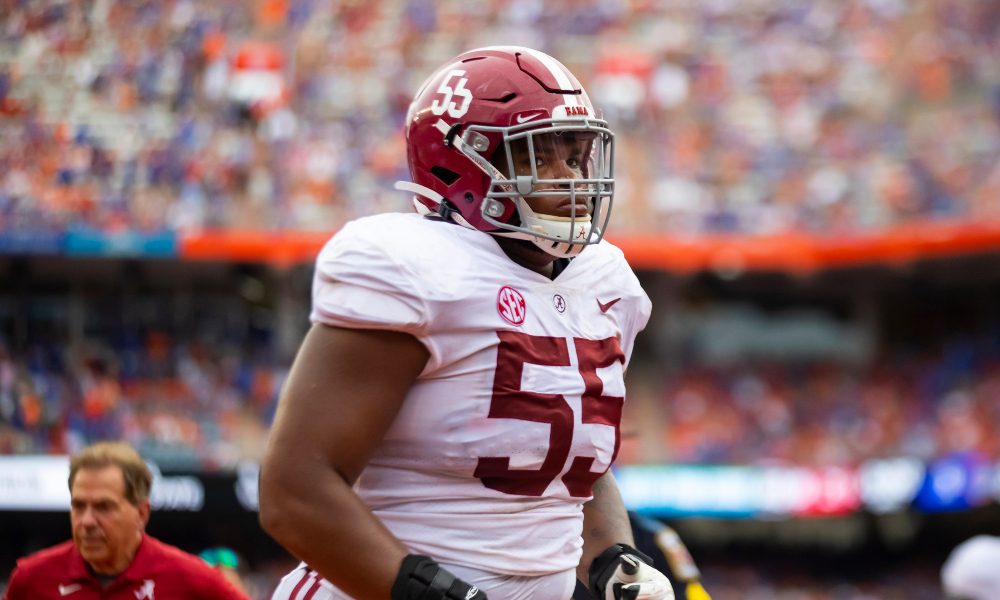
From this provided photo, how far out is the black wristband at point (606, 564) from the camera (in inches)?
93.6

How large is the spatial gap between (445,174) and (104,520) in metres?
1.75

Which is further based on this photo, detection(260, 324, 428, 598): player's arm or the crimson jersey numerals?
the crimson jersey numerals

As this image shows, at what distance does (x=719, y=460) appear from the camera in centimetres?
1505

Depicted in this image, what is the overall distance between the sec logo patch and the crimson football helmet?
12cm

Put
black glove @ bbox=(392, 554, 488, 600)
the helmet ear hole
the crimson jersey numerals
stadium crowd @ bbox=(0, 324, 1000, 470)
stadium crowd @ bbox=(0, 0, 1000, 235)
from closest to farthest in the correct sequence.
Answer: black glove @ bbox=(392, 554, 488, 600) → the crimson jersey numerals → the helmet ear hole → stadium crowd @ bbox=(0, 324, 1000, 470) → stadium crowd @ bbox=(0, 0, 1000, 235)

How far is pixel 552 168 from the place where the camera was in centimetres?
233

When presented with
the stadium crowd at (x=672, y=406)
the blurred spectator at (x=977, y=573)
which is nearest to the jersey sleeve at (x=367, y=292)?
the blurred spectator at (x=977, y=573)

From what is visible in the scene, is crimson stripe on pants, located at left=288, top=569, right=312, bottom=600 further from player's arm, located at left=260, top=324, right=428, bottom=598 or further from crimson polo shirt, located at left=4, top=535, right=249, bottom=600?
crimson polo shirt, located at left=4, top=535, right=249, bottom=600

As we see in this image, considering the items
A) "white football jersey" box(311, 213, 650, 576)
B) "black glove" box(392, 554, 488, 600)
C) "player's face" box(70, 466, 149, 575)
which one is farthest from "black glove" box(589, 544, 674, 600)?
"player's face" box(70, 466, 149, 575)

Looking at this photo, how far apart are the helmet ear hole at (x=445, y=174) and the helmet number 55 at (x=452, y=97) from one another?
99 mm

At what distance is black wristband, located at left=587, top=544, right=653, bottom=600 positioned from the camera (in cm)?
238

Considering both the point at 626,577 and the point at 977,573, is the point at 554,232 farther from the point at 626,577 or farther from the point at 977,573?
the point at 977,573

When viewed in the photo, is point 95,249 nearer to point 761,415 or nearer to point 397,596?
point 761,415

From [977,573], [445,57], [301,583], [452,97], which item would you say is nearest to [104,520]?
[301,583]
